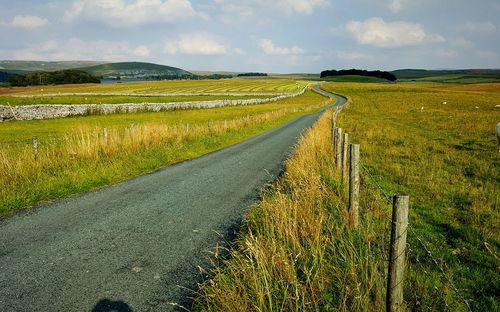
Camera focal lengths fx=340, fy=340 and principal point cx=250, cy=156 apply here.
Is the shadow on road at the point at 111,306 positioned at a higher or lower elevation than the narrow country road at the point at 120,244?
lower

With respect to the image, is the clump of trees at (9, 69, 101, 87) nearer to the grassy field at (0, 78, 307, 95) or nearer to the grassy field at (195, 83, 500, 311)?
the grassy field at (0, 78, 307, 95)

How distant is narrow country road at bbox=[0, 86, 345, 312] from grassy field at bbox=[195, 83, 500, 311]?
31.3 inches

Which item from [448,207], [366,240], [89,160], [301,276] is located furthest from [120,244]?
[448,207]

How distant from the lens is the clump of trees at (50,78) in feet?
429

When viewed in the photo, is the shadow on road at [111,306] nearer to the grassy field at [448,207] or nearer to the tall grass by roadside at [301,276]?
the tall grass by roadside at [301,276]

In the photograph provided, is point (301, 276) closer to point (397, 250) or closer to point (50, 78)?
point (397, 250)

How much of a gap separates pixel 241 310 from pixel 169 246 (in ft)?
10.3

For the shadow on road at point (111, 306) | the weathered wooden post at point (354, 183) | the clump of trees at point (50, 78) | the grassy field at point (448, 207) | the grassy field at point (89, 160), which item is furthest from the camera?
the clump of trees at point (50, 78)

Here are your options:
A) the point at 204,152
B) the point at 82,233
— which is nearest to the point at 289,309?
the point at 82,233

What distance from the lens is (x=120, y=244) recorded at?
6.62 meters

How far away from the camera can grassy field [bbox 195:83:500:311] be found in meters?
4.06

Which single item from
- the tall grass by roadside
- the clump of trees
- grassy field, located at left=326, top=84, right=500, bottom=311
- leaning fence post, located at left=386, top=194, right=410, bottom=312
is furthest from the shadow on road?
the clump of trees

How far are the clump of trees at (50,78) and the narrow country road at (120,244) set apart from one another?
14690 cm

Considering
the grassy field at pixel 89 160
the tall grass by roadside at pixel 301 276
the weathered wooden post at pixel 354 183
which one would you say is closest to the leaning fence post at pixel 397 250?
the tall grass by roadside at pixel 301 276
